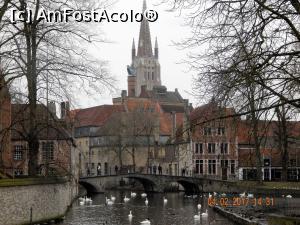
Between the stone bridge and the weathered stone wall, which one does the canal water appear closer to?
the weathered stone wall

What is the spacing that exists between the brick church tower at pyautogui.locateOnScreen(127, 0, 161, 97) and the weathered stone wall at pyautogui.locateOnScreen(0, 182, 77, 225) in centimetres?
10609

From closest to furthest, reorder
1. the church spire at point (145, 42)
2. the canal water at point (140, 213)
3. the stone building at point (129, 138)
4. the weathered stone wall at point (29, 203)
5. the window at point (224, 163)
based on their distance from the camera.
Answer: the weathered stone wall at point (29, 203)
the canal water at point (140, 213)
the window at point (224, 163)
the stone building at point (129, 138)
the church spire at point (145, 42)

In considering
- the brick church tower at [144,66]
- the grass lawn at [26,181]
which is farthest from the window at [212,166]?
the brick church tower at [144,66]

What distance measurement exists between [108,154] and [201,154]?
17.0 meters

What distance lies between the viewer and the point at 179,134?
13148 mm

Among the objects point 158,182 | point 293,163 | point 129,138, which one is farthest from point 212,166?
point 129,138

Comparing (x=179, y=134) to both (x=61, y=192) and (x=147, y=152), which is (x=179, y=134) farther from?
(x=147, y=152)

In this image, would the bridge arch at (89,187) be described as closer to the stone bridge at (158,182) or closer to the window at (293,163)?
the stone bridge at (158,182)

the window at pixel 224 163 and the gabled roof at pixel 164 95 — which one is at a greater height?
the gabled roof at pixel 164 95

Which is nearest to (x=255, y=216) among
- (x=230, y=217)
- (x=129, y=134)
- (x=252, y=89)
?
(x=230, y=217)

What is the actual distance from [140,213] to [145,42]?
104054 millimetres

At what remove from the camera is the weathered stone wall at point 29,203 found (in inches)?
976

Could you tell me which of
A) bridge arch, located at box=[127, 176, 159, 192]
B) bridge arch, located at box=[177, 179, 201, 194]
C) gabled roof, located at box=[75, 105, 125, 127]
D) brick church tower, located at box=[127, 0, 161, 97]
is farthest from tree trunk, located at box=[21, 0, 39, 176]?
brick church tower, located at box=[127, 0, 161, 97]

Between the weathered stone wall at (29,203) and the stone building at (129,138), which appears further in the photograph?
the stone building at (129,138)
